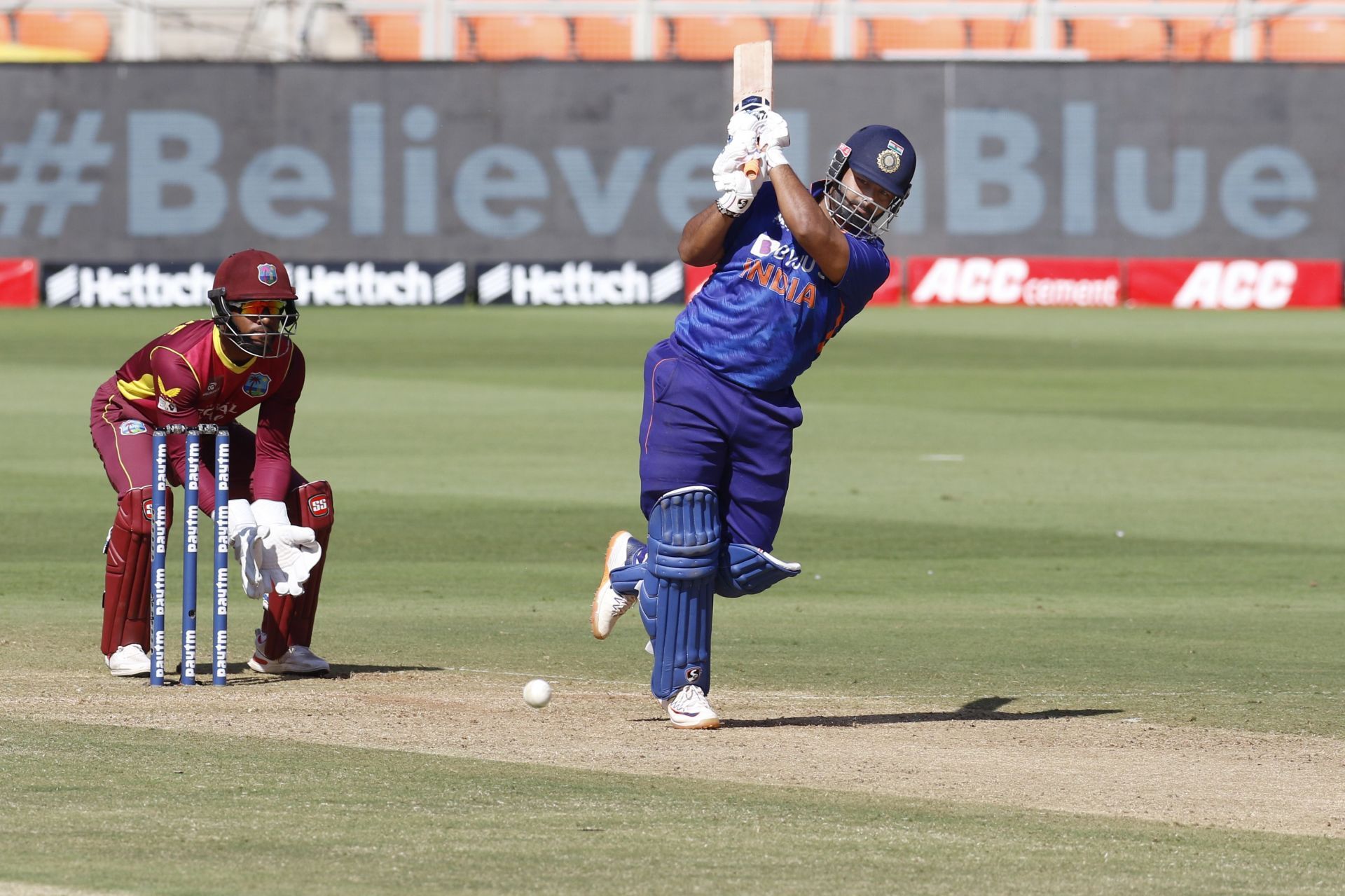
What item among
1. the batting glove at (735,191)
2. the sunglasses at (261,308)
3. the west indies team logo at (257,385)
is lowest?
the west indies team logo at (257,385)

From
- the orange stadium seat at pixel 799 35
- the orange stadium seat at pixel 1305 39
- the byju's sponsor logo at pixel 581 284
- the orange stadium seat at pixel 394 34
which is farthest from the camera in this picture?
the orange stadium seat at pixel 1305 39

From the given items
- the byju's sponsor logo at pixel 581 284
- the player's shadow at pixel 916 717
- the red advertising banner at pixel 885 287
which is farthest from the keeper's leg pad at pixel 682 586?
the byju's sponsor logo at pixel 581 284

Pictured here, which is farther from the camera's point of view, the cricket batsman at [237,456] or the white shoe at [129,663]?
the white shoe at [129,663]

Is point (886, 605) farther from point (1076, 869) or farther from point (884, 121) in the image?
point (884, 121)

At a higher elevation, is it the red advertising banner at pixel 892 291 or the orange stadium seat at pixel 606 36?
the orange stadium seat at pixel 606 36

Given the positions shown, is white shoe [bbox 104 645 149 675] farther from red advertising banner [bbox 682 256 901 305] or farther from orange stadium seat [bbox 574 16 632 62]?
orange stadium seat [bbox 574 16 632 62]

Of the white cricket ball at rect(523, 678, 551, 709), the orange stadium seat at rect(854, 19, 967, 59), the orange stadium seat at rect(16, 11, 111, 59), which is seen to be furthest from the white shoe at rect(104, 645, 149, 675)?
the orange stadium seat at rect(16, 11, 111, 59)

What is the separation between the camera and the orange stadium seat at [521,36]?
49.5 metres

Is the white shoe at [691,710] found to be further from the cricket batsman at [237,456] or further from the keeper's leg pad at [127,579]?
the keeper's leg pad at [127,579]

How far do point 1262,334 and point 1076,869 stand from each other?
3032 centimetres

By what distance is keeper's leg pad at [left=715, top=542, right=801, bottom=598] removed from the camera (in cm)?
773

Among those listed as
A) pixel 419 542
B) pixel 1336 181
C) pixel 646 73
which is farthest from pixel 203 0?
pixel 419 542

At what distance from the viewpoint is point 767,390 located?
7637 mm

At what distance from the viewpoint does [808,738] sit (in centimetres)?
767
